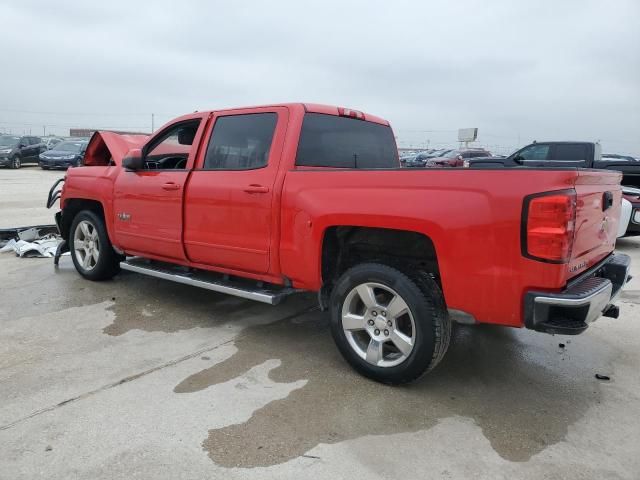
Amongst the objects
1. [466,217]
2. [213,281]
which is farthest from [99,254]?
[466,217]

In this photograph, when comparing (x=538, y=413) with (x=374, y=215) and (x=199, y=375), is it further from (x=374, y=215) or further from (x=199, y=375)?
(x=199, y=375)

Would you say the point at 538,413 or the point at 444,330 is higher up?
the point at 444,330

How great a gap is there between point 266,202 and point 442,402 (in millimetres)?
1853

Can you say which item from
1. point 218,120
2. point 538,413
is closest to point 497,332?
point 538,413

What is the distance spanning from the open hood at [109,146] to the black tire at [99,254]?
0.66 m

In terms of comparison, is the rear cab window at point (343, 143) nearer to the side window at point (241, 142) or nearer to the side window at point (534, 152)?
the side window at point (241, 142)

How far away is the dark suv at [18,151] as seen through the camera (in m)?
25.2

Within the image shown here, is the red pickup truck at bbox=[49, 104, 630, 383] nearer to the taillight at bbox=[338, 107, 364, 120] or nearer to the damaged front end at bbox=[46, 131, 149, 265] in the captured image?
the taillight at bbox=[338, 107, 364, 120]

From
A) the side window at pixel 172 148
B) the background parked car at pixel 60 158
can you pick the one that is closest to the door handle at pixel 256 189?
the side window at pixel 172 148

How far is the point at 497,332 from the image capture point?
4.55 m

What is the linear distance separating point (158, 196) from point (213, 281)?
1001 mm

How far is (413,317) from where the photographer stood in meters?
3.18

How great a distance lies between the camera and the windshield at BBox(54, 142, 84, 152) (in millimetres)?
25450

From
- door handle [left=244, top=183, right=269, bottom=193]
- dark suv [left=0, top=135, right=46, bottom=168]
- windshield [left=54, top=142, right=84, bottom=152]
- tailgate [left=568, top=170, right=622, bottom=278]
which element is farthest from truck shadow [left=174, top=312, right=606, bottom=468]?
dark suv [left=0, top=135, right=46, bottom=168]
